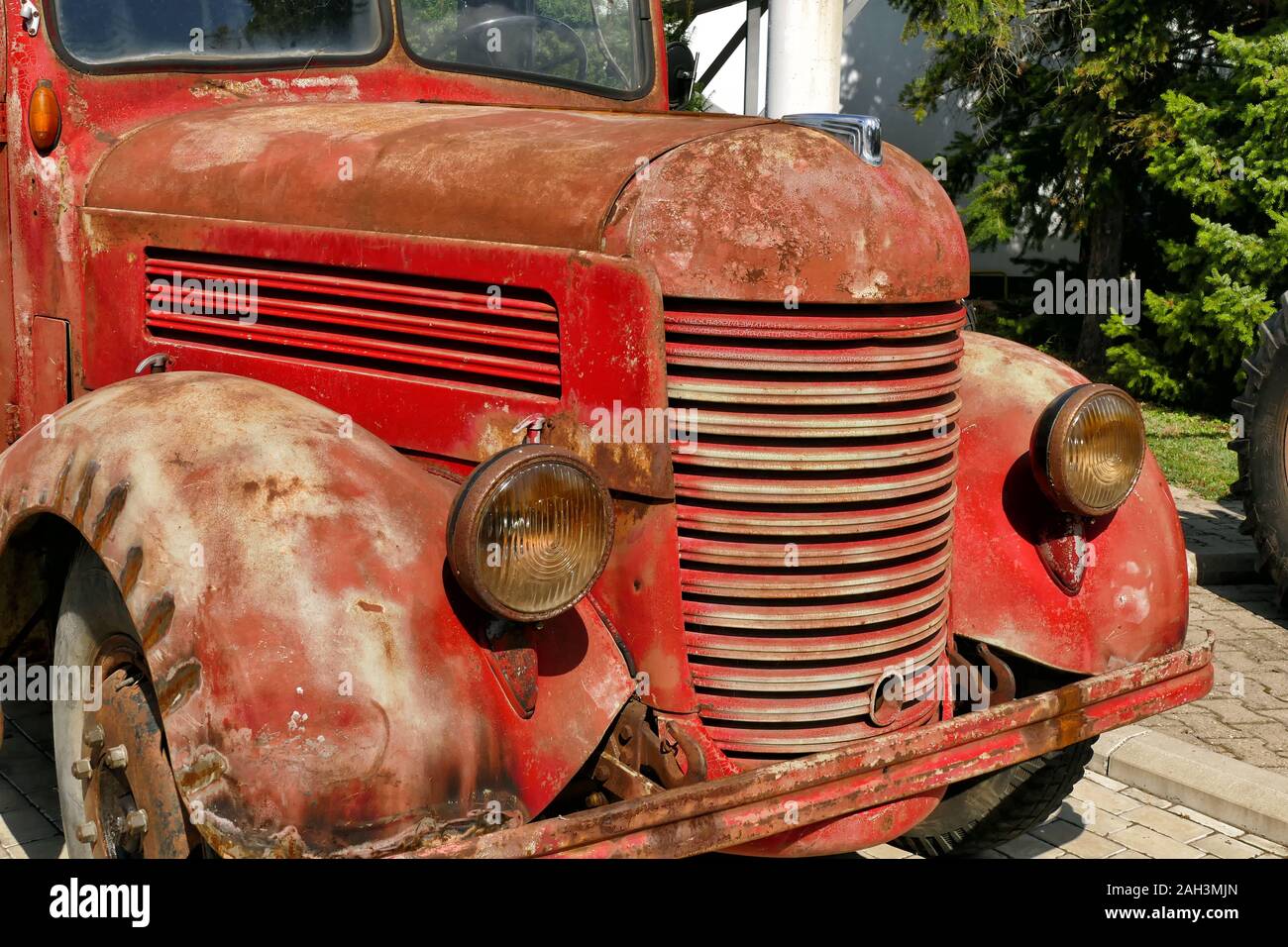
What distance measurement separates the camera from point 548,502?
265 centimetres

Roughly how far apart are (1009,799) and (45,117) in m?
3.15

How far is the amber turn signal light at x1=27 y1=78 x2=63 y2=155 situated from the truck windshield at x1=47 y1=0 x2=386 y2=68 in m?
0.13

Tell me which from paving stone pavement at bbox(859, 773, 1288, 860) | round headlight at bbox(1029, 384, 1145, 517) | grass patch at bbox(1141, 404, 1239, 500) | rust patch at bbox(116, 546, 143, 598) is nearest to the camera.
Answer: rust patch at bbox(116, 546, 143, 598)

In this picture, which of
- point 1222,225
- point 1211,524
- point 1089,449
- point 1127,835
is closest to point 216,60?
point 1089,449

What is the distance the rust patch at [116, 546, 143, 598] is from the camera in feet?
8.84

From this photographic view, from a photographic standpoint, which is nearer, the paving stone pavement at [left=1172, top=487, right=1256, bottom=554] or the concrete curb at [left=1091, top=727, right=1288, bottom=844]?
the concrete curb at [left=1091, top=727, right=1288, bottom=844]

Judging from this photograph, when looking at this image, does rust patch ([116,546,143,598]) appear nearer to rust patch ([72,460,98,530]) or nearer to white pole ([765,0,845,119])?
rust patch ([72,460,98,530])

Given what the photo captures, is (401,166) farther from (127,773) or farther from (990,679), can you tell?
(990,679)

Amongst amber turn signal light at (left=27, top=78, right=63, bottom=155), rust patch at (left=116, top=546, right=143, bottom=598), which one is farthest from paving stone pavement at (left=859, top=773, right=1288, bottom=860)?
amber turn signal light at (left=27, top=78, right=63, bottom=155)

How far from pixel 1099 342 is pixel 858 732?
1042 cm

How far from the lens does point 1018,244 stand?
14914 millimetres

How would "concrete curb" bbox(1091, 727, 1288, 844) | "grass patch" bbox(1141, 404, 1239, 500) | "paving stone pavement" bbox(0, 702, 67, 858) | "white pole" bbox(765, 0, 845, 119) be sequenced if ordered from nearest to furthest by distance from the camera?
"paving stone pavement" bbox(0, 702, 67, 858), "concrete curb" bbox(1091, 727, 1288, 844), "grass patch" bbox(1141, 404, 1239, 500), "white pole" bbox(765, 0, 845, 119)
